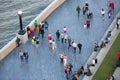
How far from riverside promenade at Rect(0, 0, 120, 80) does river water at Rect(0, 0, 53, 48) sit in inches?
Answer: 286

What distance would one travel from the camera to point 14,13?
177ft

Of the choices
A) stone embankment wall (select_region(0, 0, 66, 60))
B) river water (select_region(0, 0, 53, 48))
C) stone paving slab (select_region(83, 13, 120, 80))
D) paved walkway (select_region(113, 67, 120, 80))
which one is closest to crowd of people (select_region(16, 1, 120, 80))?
stone paving slab (select_region(83, 13, 120, 80))

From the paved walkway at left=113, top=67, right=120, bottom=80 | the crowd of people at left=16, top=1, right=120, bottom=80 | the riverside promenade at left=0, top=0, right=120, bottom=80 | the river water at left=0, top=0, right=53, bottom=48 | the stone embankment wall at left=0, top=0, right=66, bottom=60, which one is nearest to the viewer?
the paved walkway at left=113, top=67, right=120, bottom=80

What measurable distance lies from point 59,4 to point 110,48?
467 inches

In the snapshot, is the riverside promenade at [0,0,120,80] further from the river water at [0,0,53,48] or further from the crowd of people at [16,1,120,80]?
the river water at [0,0,53,48]

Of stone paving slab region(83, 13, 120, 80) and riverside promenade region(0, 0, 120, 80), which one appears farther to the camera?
riverside promenade region(0, 0, 120, 80)

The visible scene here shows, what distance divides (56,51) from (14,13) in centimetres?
1808

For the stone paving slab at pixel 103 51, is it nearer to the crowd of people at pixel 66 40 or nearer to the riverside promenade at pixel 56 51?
the crowd of people at pixel 66 40

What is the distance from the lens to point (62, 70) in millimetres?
34812

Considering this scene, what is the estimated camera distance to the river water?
49263mm

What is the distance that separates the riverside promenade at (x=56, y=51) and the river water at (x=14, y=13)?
23.8ft

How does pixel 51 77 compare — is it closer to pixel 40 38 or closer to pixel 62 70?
pixel 62 70

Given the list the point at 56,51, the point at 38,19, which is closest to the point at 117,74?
the point at 56,51

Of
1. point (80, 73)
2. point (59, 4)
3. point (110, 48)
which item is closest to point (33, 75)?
point (80, 73)
